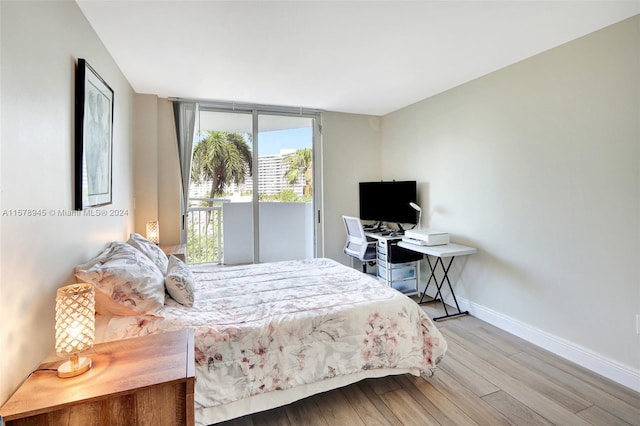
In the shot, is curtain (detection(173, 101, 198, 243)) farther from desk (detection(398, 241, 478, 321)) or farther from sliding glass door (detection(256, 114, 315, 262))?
desk (detection(398, 241, 478, 321))

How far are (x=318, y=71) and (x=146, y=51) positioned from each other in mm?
1432

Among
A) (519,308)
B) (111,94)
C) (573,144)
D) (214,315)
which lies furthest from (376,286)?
(111,94)

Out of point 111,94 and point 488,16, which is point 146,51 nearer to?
point 111,94

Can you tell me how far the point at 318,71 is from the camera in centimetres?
287

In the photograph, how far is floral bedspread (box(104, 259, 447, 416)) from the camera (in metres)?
1.61

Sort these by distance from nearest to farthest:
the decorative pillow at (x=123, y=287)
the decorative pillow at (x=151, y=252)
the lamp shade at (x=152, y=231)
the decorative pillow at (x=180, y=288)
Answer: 1. the decorative pillow at (x=123, y=287)
2. the decorative pillow at (x=180, y=288)
3. the decorative pillow at (x=151, y=252)
4. the lamp shade at (x=152, y=231)

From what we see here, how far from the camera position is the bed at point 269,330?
5.25 ft

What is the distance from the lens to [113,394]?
41.3 inches

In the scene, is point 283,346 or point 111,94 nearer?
point 283,346

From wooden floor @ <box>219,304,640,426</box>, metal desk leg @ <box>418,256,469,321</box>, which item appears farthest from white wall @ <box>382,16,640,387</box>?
wooden floor @ <box>219,304,640,426</box>

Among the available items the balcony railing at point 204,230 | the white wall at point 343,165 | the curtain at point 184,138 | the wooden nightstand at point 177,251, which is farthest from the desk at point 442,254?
the curtain at point 184,138

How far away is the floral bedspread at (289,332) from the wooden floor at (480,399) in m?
0.21

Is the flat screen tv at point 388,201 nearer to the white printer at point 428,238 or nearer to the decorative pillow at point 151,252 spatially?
the white printer at point 428,238

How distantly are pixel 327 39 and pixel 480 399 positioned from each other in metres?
2.66
